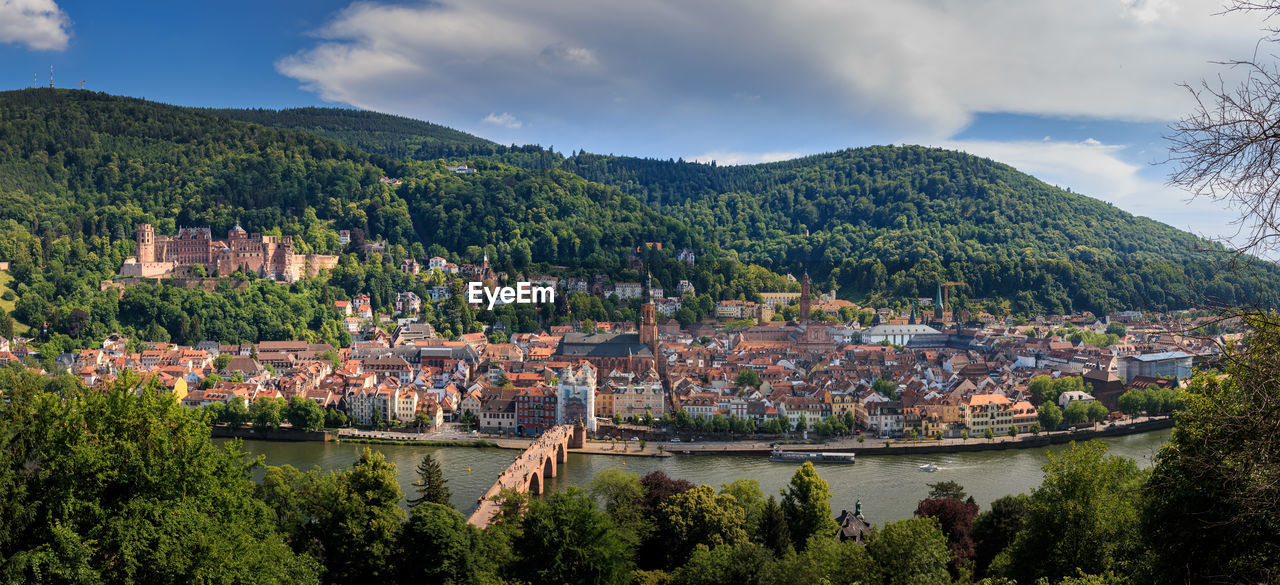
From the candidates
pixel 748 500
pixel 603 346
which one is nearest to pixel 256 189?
pixel 603 346

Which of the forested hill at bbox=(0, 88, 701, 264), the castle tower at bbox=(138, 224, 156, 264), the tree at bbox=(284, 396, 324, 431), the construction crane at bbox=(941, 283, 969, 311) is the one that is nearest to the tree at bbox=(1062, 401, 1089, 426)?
the tree at bbox=(284, 396, 324, 431)

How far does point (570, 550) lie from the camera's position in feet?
32.8

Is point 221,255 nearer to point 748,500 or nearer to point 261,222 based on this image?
point 261,222

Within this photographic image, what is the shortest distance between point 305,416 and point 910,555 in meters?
18.6

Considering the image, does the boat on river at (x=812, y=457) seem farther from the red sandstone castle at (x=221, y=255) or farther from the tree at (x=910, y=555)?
the red sandstone castle at (x=221, y=255)

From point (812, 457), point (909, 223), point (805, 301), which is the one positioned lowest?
point (812, 457)

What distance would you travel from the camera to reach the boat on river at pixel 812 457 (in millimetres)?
21156

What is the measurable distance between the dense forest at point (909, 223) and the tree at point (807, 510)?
2312 centimetres

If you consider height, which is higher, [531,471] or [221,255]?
[221,255]

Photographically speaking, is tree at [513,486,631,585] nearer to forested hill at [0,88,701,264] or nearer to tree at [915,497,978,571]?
tree at [915,497,978,571]

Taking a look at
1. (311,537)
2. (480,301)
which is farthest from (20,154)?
(311,537)

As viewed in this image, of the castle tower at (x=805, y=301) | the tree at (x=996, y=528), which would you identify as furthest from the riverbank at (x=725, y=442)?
the castle tower at (x=805, y=301)

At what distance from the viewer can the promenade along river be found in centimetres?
1719

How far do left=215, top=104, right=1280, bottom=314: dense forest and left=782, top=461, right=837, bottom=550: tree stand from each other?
23.1 meters
